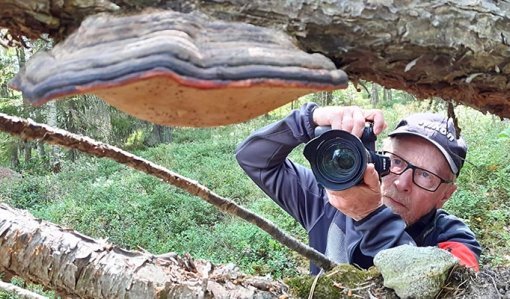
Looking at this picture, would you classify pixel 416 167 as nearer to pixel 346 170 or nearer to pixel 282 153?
pixel 282 153

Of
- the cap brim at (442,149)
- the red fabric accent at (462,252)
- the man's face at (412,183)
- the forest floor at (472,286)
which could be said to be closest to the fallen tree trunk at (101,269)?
the forest floor at (472,286)

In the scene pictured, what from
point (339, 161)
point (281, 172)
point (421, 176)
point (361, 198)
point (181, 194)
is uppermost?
point (339, 161)

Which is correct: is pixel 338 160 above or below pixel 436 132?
above

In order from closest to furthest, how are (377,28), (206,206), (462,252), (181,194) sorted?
(377,28) < (462,252) < (206,206) < (181,194)

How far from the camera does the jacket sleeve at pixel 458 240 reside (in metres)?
2.28

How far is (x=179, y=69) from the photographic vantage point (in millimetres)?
629

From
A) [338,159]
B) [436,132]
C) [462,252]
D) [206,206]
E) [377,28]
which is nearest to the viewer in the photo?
[377,28]

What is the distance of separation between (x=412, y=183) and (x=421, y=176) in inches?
2.2

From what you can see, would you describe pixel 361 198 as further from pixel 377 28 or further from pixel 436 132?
pixel 377 28

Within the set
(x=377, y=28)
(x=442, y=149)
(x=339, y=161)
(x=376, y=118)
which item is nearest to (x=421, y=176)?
(x=442, y=149)

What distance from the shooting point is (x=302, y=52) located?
77 centimetres

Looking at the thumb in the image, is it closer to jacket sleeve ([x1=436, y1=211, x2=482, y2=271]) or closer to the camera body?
the camera body

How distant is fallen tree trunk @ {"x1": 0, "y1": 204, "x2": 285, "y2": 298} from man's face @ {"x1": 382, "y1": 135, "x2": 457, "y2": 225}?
3.27 ft

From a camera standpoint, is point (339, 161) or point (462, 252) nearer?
point (339, 161)
